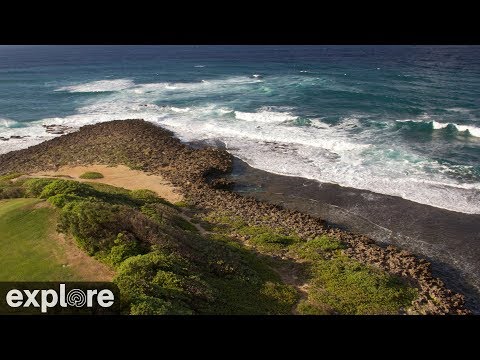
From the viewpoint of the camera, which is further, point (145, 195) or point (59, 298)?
point (145, 195)

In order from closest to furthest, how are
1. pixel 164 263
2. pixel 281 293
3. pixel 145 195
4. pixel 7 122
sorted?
pixel 164 263, pixel 281 293, pixel 145 195, pixel 7 122

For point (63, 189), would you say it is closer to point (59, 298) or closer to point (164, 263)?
point (164, 263)

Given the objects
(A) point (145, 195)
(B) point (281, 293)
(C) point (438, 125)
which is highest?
(C) point (438, 125)

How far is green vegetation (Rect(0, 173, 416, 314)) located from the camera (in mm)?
15891

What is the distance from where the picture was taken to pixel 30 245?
55.6 feet

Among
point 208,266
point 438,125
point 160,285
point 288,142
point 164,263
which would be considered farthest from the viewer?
point 438,125

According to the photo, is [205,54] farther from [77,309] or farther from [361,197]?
[77,309]

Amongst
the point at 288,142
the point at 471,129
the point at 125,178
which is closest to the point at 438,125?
the point at 471,129

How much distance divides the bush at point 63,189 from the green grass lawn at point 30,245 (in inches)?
34.6

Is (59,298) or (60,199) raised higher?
(60,199)

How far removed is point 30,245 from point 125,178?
16.4m

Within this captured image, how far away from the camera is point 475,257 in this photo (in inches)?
877

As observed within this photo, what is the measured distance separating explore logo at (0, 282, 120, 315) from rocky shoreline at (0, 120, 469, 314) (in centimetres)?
1301

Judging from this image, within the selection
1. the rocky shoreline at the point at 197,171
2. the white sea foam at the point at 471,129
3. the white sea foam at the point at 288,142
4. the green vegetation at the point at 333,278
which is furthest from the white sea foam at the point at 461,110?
the green vegetation at the point at 333,278
